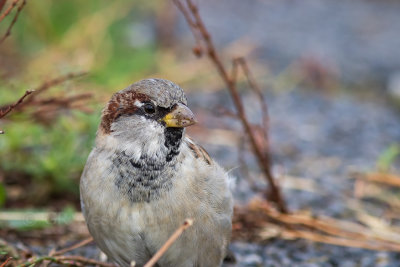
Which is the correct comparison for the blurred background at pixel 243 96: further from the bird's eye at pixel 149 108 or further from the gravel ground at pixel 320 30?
the bird's eye at pixel 149 108

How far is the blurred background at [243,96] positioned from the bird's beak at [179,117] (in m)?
0.59

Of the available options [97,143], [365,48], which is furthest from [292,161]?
[365,48]

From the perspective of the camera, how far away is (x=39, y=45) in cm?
547

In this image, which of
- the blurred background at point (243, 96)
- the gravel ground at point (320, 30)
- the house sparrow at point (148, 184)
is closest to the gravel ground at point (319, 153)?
the blurred background at point (243, 96)

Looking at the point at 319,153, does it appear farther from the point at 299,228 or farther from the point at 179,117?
the point at 179,117

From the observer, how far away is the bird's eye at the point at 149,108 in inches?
93.7

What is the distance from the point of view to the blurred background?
3219 mm

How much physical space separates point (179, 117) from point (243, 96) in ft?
10.3

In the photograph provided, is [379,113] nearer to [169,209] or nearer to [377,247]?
[377,247]

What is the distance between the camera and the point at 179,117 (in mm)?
2334

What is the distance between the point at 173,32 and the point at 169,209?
14.5ft

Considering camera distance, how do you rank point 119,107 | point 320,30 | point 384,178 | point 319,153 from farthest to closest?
point 320,30 < point 319,153 < point 384,178 < point 119,107

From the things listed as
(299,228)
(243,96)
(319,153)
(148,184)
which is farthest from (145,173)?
(243,96)

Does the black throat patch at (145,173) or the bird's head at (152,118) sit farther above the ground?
the bird's head at (152,118)
